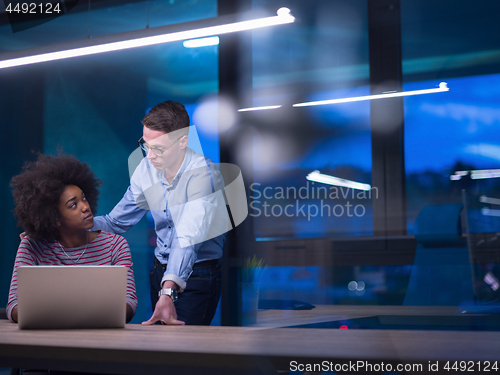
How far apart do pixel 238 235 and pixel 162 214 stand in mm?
1699

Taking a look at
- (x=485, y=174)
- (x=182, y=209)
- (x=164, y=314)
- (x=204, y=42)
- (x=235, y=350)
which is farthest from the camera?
(x=204, y=42)

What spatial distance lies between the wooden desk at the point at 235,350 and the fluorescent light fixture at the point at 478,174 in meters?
2.79

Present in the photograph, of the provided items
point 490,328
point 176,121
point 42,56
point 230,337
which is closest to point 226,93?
point 42,56

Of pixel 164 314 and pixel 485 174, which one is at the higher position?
pixel 485 174

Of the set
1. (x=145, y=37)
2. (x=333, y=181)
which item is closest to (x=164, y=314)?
(x=145, y=37)

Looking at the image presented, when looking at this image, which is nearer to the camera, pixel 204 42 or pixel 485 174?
pixel 485 174

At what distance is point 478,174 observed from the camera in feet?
11.8

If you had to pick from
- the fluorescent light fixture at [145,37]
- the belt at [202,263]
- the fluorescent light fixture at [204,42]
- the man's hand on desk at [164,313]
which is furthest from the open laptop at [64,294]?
the fluorescent light fixture at [204,42]

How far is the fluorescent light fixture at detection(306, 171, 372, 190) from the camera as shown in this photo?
3899mm

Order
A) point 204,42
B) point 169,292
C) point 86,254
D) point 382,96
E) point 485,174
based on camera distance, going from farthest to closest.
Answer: point 204,42, point 382,96, point 485,174, point 86,254, point 169,292

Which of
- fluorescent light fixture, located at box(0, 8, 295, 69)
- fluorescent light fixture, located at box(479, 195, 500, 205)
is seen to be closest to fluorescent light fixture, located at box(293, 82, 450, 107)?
A: fluorescent light fixture, located at box(479, 195, 500, 205)

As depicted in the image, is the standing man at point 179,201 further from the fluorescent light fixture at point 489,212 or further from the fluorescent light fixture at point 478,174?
the fluorescent light fixture at point 489,212

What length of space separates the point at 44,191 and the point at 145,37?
170 centimetres

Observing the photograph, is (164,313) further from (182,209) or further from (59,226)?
(182,209)
